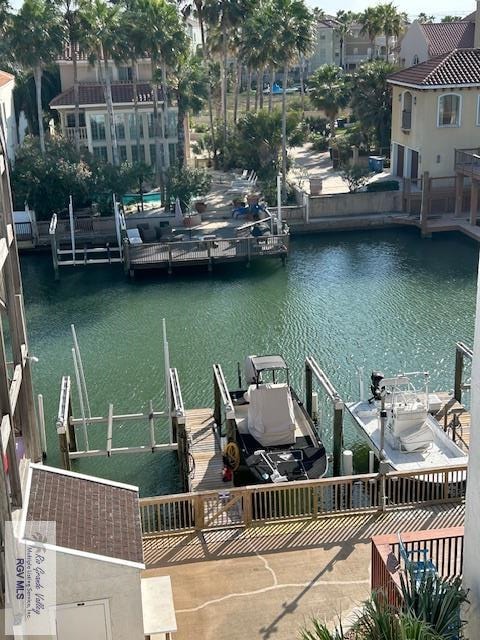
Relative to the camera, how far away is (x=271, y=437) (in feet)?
64.5

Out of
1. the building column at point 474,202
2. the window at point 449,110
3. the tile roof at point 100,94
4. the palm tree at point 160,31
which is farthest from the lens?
the tile roof at point 100,94

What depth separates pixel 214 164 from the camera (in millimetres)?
55656

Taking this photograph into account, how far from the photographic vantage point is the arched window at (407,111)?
4553 centimetres

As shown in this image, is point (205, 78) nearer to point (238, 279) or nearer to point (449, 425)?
point (238, 279)

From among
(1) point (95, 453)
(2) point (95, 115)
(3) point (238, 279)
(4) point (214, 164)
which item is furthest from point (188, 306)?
(4) point (214, 164)

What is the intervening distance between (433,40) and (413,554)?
5518 cm

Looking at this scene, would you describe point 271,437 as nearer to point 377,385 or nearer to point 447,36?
point 377,385

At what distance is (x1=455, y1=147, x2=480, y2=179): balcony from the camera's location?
4066cm

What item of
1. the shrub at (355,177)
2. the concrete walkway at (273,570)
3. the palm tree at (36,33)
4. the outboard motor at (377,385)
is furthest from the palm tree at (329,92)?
the concrete walkway at (273,570)

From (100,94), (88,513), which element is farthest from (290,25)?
(88,513)

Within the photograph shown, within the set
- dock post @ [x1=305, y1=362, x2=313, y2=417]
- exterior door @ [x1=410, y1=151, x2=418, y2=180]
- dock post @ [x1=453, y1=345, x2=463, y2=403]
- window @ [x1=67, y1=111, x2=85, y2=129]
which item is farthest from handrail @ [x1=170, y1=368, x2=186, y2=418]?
window @ [x1=67, y1=111, x2=85, y2=129]

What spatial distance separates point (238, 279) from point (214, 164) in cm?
2105

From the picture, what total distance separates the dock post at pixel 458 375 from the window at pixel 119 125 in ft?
107

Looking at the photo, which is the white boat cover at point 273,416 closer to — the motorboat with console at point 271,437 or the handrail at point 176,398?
the motorboat with console at point 271,437
